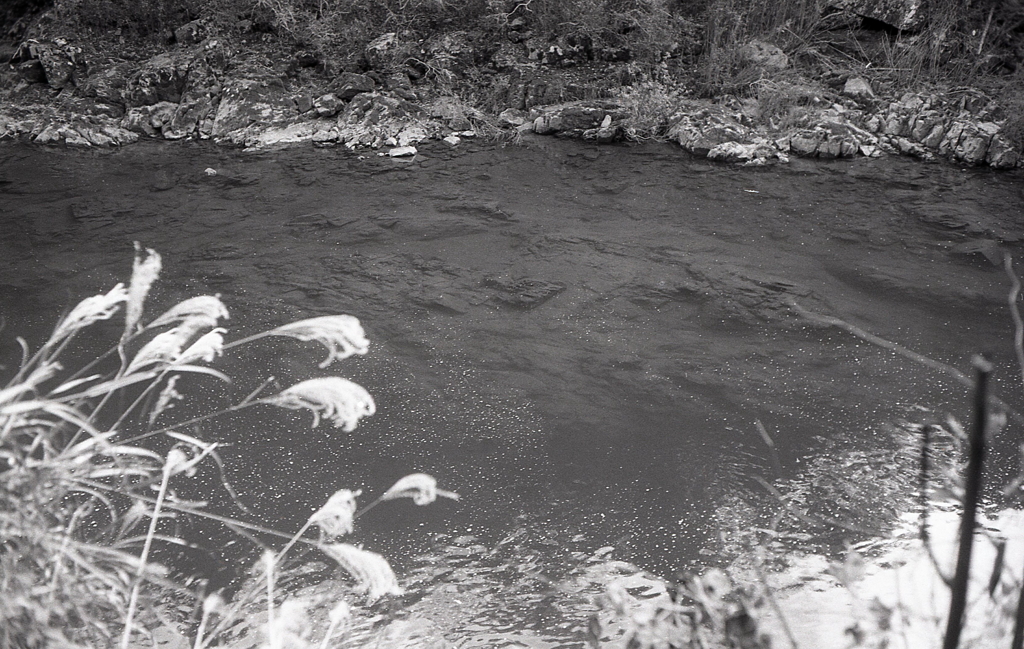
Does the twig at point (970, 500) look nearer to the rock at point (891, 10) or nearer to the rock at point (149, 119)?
the rock at point (149, 119)

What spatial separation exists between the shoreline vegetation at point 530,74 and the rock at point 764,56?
0.05 ft

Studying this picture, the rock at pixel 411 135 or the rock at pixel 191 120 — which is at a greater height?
the rock at pixel 411 135

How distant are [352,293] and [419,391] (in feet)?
3.74

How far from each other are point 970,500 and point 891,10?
8.51 meters

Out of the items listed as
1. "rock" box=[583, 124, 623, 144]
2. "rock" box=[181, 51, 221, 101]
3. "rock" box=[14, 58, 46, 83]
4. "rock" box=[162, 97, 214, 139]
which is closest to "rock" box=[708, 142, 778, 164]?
"rock" box=[583, 124, 623, 144]

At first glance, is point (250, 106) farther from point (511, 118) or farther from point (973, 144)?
point (973, 144)

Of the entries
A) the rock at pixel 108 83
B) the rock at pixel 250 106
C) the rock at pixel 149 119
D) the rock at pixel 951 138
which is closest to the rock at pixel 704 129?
the rock at pixel 951 138

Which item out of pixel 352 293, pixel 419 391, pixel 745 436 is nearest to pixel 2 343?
pixel 352 293

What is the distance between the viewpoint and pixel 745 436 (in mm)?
3729

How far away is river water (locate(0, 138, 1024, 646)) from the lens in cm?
343

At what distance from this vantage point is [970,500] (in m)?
0.87

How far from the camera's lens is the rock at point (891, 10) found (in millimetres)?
8008

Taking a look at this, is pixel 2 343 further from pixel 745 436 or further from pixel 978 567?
pixel 978 567

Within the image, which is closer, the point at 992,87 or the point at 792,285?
the point at 792,285
